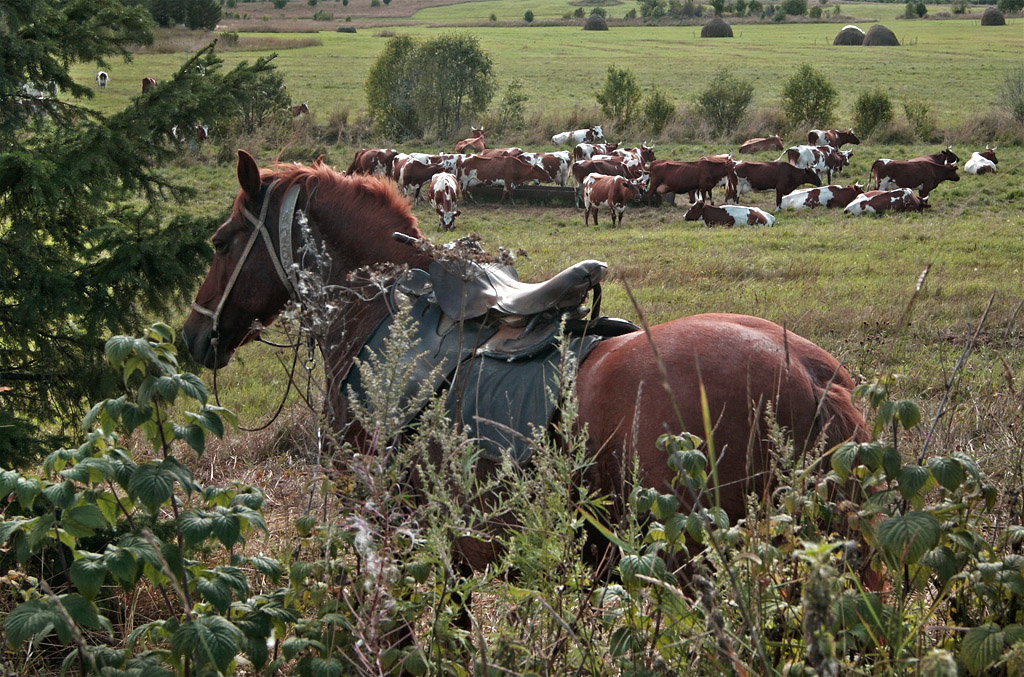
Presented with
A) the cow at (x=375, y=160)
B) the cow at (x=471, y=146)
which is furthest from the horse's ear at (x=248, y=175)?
the cow at (x=471, y=146)

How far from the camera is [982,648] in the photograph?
158 centimetres

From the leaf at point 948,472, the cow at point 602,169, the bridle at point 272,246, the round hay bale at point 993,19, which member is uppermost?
the round hay bale at point 993,19

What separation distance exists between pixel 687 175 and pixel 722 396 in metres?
18.5

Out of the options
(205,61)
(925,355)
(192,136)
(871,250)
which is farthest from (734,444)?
(871,250)

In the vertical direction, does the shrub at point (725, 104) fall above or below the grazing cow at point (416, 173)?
above

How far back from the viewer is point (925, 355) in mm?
7004

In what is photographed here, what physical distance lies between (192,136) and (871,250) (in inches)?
391

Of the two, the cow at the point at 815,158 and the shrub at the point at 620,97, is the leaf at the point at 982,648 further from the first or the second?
the shrub at the point at 620,97

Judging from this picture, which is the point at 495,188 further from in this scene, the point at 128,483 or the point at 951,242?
the point at 128,483

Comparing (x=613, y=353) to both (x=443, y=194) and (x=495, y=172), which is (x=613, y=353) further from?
(x=495, y=172)

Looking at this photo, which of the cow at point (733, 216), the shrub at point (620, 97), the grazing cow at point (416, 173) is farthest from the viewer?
the shrub at point (620, 97)

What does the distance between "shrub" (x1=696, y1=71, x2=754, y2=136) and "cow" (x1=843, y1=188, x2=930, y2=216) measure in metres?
11.7

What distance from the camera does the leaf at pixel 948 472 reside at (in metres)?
1.70

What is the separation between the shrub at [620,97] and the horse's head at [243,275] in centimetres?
2767
